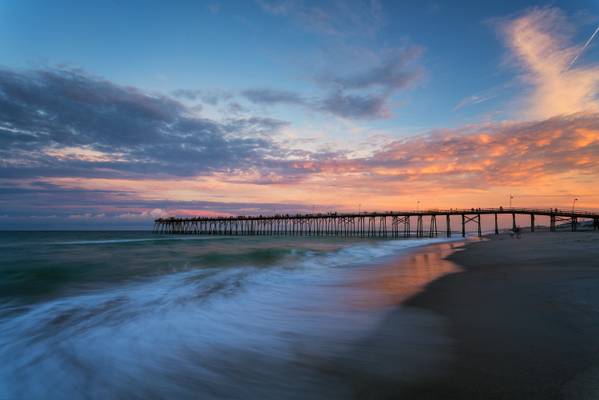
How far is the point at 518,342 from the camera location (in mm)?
3832

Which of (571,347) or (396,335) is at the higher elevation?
(571,347)

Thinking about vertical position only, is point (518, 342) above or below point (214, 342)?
above

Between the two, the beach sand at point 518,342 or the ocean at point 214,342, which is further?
the ocean at point 214,342

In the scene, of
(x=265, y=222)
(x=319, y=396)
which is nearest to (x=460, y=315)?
(x=319, y=396)

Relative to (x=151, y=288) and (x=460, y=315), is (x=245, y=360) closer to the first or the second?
(x=460, y=315)

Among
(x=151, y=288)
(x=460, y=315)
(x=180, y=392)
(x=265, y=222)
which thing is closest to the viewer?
(x=180, y=392)

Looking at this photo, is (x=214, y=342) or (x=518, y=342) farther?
(x=214, y=342)

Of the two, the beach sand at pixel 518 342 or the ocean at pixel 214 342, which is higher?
the beach sand at pixel 518 342

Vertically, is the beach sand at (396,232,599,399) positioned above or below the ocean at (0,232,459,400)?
above

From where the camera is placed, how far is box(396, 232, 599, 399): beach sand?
2.74m

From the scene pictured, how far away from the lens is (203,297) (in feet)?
28.1

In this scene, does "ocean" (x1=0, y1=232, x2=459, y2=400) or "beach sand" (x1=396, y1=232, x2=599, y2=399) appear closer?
"beach sand" (x1=396, y1=232, x2=599, y2=399)

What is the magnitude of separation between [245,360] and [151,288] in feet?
23.2

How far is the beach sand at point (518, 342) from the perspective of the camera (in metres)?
2.74
